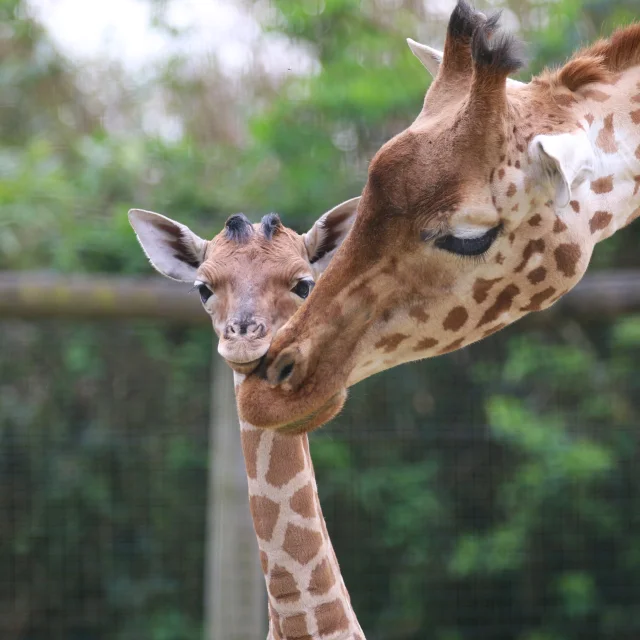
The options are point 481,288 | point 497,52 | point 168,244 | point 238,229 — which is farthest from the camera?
point 168,244

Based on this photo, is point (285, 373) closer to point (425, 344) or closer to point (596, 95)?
point (425, 344)

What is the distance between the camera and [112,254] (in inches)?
204

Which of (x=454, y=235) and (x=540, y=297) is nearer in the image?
(x=454, y=235)

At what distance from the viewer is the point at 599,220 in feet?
6.07

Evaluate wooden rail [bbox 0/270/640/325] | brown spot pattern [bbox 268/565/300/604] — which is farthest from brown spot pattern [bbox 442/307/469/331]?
wooden rail [bbox 0/270/640/325]

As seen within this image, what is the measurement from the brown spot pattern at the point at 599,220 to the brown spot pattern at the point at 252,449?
910 mm

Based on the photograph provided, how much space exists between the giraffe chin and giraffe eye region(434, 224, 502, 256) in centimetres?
32

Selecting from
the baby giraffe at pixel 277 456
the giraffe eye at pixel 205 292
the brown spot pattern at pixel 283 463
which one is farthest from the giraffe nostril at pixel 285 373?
the giraffe eye at pixel 205 292

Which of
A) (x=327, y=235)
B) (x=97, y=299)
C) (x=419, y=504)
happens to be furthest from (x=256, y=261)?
(x=419, y=504)

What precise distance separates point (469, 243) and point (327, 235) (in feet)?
3.22

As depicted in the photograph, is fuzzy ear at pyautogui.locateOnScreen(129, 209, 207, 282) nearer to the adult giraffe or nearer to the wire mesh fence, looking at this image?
the adult giraffe

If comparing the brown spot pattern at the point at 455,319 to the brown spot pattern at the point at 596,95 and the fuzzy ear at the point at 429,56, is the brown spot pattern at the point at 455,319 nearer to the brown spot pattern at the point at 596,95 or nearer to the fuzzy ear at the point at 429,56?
the brown spot pattern at the point at 596,95

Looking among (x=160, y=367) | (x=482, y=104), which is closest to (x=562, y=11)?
(x=160, y=367)

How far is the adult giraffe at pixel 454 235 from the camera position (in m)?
1.68
